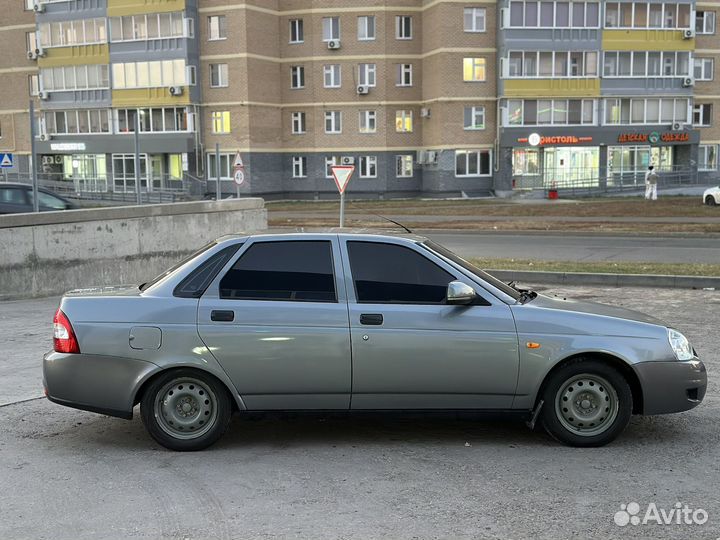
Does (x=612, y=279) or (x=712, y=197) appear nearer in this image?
(x=612, y=279)

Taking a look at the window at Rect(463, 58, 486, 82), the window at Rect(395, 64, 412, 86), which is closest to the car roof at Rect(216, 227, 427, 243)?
the window at Rect(463, 58, 486, 82)

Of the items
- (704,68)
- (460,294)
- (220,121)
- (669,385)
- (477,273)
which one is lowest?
(669,385)

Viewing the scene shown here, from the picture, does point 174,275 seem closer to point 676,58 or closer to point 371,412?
point 371,412

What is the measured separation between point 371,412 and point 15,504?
7.59 ft

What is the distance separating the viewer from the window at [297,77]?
54125mm

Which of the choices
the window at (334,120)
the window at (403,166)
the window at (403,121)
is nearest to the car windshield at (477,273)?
the window at (403,166)

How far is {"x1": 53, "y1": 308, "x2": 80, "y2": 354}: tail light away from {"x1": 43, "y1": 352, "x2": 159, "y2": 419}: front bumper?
5 cm

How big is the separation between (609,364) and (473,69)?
4698cm

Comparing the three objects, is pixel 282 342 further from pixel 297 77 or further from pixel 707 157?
pixel 707 157

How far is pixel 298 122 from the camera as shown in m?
54.4

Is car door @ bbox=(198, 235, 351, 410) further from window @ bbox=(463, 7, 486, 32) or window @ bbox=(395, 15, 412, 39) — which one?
window @ bbox=(395, 15, 412, 39)

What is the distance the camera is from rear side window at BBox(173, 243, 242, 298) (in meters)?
5.66

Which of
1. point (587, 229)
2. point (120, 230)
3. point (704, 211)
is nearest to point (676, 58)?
point (704, 211)

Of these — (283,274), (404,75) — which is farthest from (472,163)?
(283,274)
